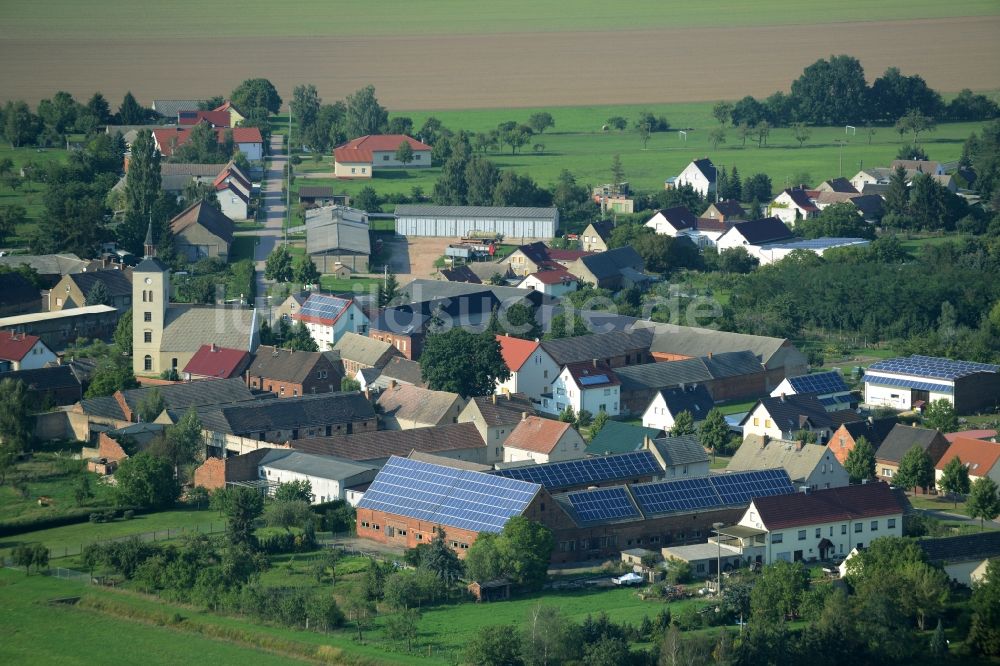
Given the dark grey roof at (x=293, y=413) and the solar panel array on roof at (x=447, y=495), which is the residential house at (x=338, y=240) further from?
the solar panel array on roof at (x=447, y=495)

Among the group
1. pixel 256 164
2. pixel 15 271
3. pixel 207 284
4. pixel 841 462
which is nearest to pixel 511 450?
pixel 841 462

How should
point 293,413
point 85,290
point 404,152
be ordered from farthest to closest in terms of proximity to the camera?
point 404,152
point 85,290
point 293,413

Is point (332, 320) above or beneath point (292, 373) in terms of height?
above

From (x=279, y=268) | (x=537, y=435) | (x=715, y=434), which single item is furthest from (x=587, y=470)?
(x=279, y=268)

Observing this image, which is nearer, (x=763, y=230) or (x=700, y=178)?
(x=763, y=230)

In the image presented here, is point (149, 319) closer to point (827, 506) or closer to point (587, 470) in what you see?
point (587, 470)

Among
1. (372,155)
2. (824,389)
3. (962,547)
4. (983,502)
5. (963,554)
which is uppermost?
(372,155)
